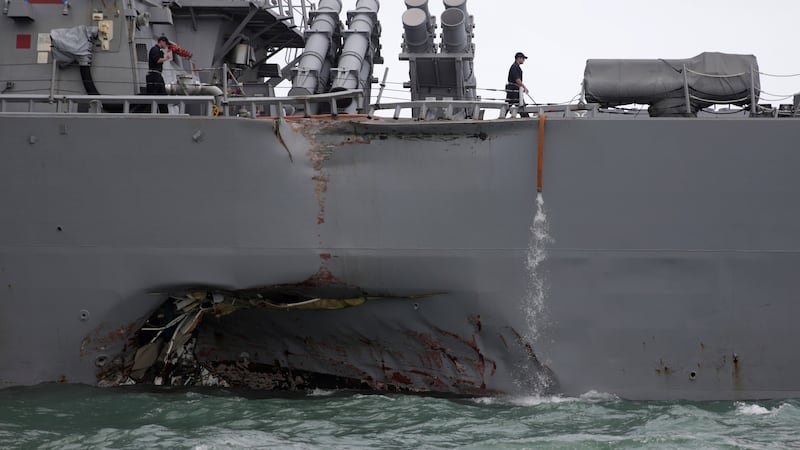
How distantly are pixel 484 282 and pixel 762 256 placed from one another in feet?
9.53

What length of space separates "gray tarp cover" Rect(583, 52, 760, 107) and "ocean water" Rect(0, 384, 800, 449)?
333 centimetres

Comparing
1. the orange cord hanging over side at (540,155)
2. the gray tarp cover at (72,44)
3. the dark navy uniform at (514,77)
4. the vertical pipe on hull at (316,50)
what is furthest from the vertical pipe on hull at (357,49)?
the orange cord hanging over side at (540,155)

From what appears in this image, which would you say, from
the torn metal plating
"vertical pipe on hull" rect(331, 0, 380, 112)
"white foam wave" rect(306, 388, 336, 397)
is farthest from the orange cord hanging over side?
"vertical pipe on hull" rect(331, 0, 380, 112)

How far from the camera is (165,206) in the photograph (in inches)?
400

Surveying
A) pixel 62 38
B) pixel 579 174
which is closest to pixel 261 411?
pixel 579 174

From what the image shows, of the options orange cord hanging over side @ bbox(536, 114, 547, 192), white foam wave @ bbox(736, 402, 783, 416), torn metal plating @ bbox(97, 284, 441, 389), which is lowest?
white foam wave @ bbox(736, 402, 783, 416)

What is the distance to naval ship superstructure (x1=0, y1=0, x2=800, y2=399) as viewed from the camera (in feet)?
33.2

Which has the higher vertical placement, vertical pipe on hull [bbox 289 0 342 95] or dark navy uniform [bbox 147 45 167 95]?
vertical pipe on hull [bbox 289 0 342 95]

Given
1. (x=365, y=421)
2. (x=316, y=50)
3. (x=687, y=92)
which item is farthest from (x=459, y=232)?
(x=316, y=50)

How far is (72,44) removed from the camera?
1098cm

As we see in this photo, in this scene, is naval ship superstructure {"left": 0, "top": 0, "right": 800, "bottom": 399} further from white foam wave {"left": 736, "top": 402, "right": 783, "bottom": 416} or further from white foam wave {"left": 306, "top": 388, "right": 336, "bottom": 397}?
white foam wave {"left": 306, "top": 388, "right": 336, "bottom": 397}

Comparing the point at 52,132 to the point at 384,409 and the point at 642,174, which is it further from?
the point at 642,174

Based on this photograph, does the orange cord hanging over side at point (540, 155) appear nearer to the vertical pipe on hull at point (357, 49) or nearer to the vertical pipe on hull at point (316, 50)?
the vertical pipe on hull at point (357, 49)

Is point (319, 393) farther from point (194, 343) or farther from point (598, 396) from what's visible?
point (598, 396)
